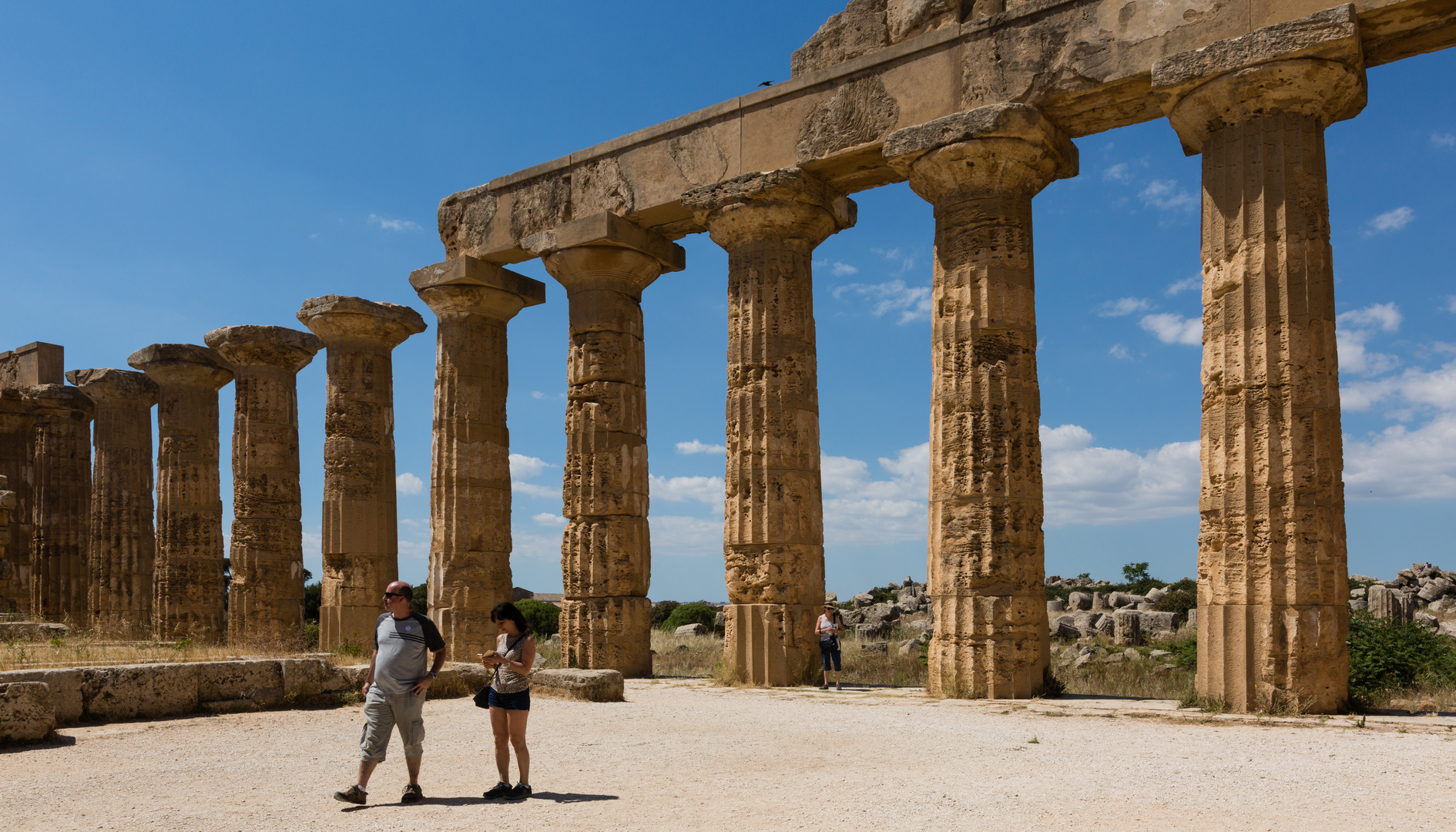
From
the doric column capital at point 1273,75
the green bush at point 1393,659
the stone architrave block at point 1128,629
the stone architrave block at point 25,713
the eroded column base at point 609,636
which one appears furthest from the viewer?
the stone architrave block at point 1128,629

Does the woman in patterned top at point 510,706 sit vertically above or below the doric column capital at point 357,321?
below

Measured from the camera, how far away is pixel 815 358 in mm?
15422

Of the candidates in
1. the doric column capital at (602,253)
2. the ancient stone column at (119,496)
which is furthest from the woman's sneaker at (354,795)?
the ancient stone column at (119,496)

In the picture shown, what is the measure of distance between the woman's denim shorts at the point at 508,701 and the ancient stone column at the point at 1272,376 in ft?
23.0

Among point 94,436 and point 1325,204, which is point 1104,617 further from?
point 94,436

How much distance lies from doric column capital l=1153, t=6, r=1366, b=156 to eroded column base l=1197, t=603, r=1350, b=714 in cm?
478

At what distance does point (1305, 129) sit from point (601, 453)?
9.74 m

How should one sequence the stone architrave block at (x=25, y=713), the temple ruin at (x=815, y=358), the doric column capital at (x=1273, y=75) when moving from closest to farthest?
the stone architrave block at (x=25, y=713), the doric column capital at (x=1273, y=75), the temple ruin at (x=815, y=358)

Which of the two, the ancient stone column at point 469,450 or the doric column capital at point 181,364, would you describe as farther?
the doric column capital at point 181,364

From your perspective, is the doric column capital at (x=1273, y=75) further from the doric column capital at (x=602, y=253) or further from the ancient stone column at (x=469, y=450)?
the ancient stone column at (x=469, y=450)

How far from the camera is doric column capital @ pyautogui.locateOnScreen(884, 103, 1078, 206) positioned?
12.7 meters

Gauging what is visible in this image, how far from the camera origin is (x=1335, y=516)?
35.7 feet

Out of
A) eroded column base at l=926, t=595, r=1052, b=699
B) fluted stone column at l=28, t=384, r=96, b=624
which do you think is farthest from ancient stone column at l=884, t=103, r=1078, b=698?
fluted stone column at l=28, t=384, r=96, b=624

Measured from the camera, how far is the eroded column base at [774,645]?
47.9 feet
